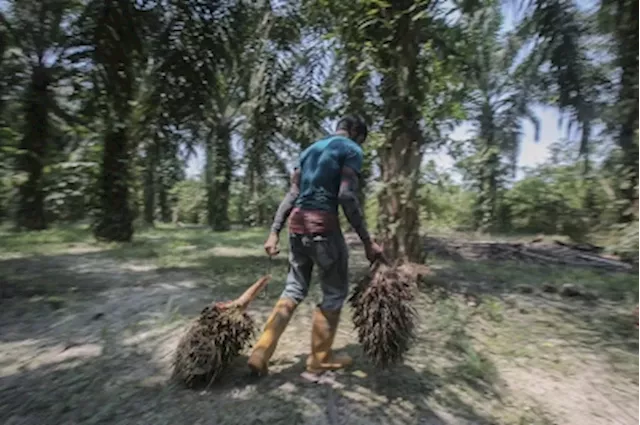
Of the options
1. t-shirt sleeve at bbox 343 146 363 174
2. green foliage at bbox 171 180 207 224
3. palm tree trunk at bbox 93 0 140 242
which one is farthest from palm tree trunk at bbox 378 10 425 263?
green foliage at bbox 171 180 207 224

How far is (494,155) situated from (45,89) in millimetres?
16461

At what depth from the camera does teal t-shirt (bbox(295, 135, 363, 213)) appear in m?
3.10

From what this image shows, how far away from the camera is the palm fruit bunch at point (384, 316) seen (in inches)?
116

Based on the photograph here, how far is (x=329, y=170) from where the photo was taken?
3109mm

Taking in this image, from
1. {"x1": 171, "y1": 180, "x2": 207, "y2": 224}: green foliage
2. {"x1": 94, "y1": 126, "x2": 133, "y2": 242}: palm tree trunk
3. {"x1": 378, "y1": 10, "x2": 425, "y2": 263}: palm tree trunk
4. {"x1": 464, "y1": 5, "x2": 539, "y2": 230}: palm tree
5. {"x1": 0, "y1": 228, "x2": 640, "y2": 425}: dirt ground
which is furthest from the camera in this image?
{"x1": 171, "y1": 180, "x2": 207, "y2": 224}: green foliage

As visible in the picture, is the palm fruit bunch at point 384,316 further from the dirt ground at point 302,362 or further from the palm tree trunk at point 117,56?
the palm tree trunk at point 117,56

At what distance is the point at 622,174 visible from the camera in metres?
4.98

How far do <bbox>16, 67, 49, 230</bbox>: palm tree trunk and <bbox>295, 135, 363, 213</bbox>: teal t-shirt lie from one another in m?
7.67

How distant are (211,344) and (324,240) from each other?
923mm

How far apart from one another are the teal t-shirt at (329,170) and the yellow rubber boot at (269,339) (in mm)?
656

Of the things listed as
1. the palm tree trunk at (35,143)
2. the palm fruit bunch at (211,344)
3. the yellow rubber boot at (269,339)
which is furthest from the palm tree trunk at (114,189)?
the yellow rubber boot at (269,339)

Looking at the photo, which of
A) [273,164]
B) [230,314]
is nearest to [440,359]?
[230,314]

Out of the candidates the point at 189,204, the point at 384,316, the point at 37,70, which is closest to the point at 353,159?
the point at 384,316

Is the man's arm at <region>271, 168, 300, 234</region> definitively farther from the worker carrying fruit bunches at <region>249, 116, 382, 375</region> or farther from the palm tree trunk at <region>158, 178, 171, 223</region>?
the palm tree trunk at <region>158, 178, 171, 223</region>
